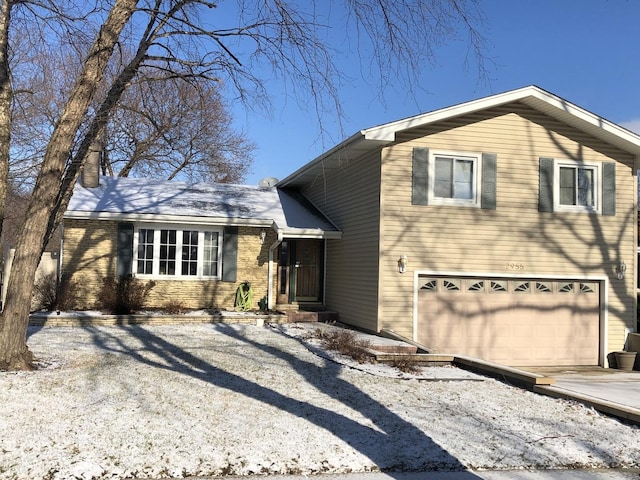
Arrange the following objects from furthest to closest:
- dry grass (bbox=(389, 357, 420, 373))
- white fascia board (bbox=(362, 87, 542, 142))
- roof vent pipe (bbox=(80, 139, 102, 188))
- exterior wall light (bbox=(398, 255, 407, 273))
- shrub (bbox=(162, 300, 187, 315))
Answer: roof vent pipe (bbox=(80, 139, 102, 188))
shrub (bbox=(162, 300, 187, 315))
exterior wall light (bbox=(398, 255, 407, 273))
white fascia board (bbox=(362, 87, 542, 142))
dry grass (bbox=(389, 357, 420, 373))

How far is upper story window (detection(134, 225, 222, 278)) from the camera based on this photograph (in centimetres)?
1488

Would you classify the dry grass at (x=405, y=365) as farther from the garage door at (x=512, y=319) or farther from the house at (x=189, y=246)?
the house at (x=189, y=246)

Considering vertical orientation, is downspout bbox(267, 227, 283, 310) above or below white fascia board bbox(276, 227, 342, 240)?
below

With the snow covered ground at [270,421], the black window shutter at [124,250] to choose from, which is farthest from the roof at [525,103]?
the black window shutter at [124,250]

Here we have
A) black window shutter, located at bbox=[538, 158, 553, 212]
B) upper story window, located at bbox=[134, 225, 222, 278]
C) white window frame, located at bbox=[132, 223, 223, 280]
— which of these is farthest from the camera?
upper story window, located at bbox=[134, 225, 222, 278]

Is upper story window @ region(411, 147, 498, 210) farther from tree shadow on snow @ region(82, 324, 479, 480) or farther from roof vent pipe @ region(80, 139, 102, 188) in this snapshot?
roof vent pipe @ region(80, 139, 102, 188)

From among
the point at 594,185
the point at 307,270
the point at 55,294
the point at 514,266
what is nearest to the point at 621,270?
the point at 594,185

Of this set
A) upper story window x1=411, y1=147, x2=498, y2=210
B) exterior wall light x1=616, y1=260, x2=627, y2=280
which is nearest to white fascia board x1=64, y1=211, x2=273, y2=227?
upper story window x1=411, y1=147, x2=498, y2=210

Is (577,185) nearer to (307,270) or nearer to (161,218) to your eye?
(307,270)

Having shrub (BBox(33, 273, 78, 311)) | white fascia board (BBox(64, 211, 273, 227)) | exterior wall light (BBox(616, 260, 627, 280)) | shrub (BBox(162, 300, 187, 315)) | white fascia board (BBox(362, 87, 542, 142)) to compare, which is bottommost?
shrub (BBox(162, 300, 187, 315))

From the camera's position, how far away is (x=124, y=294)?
14.0 m

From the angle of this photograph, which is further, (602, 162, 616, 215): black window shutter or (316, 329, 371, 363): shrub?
(602, 162, 616, 215): black window shutter

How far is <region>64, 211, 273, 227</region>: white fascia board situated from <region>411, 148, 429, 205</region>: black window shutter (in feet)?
14.8

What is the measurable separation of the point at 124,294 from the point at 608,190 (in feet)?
38.9
